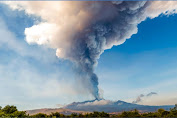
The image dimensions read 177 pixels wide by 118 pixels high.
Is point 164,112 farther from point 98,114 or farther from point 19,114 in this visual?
point 19,114

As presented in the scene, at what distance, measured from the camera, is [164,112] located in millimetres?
59656

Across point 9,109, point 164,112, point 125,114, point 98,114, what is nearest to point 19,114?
point 9,109

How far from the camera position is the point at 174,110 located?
5775 cm

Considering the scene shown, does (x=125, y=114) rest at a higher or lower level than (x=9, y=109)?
lower

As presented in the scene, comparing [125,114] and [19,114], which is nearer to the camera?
[19,114]

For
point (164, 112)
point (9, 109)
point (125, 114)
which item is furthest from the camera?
point (125, 114)

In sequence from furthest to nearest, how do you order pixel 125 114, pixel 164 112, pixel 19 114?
pixel 125 114, pixel 164 112, pixel 19 114

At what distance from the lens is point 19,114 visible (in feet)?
161

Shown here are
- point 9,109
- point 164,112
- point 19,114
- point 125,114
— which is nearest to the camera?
point 19,114

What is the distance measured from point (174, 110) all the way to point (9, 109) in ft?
178

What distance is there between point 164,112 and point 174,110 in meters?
3.41

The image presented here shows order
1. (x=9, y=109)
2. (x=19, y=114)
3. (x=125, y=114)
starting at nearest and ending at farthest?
(x=19, y=114)
(x=9, y=109)
(x=125, y=114)

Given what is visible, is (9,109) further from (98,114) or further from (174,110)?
(174,110)

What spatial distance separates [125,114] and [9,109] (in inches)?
1621
